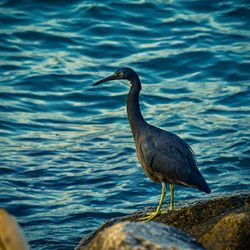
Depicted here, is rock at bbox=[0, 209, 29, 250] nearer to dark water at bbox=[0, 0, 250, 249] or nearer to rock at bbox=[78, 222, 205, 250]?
rock at bbox=[78, 222, 205, 250]

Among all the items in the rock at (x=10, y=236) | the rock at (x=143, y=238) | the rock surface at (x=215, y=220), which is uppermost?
the rock at (x=10, y=236)

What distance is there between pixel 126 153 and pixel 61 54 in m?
5.56

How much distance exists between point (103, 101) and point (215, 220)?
7764mm

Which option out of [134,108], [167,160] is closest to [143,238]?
[167,160]

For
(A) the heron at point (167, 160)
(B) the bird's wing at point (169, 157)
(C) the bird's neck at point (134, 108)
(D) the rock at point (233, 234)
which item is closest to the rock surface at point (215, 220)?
(D) the rock at point (233, 234)

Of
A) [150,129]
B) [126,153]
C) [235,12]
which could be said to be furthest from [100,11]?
[150,129]

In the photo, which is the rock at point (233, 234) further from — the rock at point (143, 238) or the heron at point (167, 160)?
the heron at point (167, 160)

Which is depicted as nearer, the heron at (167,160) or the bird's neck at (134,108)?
the heron at (167,160)

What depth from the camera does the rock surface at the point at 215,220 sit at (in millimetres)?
4258

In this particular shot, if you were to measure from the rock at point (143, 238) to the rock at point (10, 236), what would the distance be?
650 mm

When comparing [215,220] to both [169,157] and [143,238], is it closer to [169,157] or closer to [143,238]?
[169,157]

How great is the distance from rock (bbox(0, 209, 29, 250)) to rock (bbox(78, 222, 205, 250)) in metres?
0.65

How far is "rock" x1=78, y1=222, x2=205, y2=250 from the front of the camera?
365cm

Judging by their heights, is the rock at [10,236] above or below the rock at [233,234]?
above
